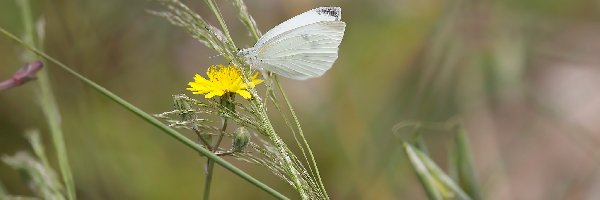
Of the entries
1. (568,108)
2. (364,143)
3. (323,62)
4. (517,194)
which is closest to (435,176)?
(323,62)

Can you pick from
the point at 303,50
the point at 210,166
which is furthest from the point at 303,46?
the point at 210,166

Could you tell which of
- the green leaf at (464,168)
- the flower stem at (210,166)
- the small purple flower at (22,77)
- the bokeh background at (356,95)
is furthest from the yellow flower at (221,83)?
the bokeh background at (356,95)

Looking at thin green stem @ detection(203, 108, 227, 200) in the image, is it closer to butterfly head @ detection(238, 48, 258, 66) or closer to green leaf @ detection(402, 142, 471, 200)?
butterfly head @ detection(238, 48, 258, 66)

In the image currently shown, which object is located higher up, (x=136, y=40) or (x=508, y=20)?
(x=136, y=40)

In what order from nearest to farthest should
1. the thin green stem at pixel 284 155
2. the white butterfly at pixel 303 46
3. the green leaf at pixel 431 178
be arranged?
the thin green stem at pixel 284 155, the white butterfly at pixel 303 46, the green leaf at pixel 431 178

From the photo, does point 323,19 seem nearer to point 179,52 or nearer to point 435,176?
point 435,176

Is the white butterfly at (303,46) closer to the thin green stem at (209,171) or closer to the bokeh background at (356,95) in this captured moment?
the thin green stem at (209,171)

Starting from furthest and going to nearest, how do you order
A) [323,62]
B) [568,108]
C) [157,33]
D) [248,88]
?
[568,108] < [157,33] < [323,62] < [248,88]
